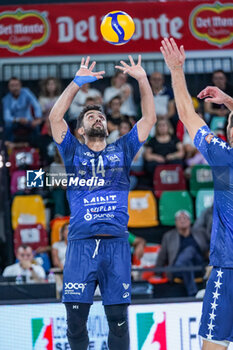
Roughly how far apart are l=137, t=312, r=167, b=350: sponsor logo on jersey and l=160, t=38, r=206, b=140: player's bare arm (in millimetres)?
2638

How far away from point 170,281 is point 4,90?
4.50 metres

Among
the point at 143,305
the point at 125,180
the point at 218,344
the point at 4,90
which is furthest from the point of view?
the point at 4,90

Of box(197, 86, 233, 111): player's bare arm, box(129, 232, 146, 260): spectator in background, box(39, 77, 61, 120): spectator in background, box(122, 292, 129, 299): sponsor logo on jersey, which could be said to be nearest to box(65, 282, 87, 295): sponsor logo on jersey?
box(122, 292, 129, 299): sponsor logo on jersey

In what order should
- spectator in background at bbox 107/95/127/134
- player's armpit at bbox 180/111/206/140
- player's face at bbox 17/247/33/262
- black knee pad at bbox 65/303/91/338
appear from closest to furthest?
player's armpit at bbox 180/111/206/140, black knee pad at bbox 65/303/91/338, player's face at bbox 17/247/33/262, spectator in background at bbox 107/95/127/134

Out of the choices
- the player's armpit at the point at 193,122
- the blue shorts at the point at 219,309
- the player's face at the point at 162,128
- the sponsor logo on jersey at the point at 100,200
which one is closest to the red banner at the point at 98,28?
→ the player's face at the point at 162,128

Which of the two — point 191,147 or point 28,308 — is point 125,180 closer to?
point 28,308

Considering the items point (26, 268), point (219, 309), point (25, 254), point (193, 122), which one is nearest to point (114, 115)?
point (25, 254)

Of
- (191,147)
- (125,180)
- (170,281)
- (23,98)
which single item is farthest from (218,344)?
(23,98)

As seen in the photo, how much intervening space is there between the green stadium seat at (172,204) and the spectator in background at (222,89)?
4.73 ft

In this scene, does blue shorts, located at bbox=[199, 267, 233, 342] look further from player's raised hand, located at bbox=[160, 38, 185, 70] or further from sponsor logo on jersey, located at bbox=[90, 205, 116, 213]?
player's raised hand, located at bbox=[160, 38, 185, 70]

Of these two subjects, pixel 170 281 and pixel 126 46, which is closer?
pixel 170 281

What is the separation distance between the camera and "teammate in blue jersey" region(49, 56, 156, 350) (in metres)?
5.68

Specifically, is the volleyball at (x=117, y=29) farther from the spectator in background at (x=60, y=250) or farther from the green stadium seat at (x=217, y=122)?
the green stadium seat at (x=217, y=122)

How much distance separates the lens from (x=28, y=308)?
707cm
